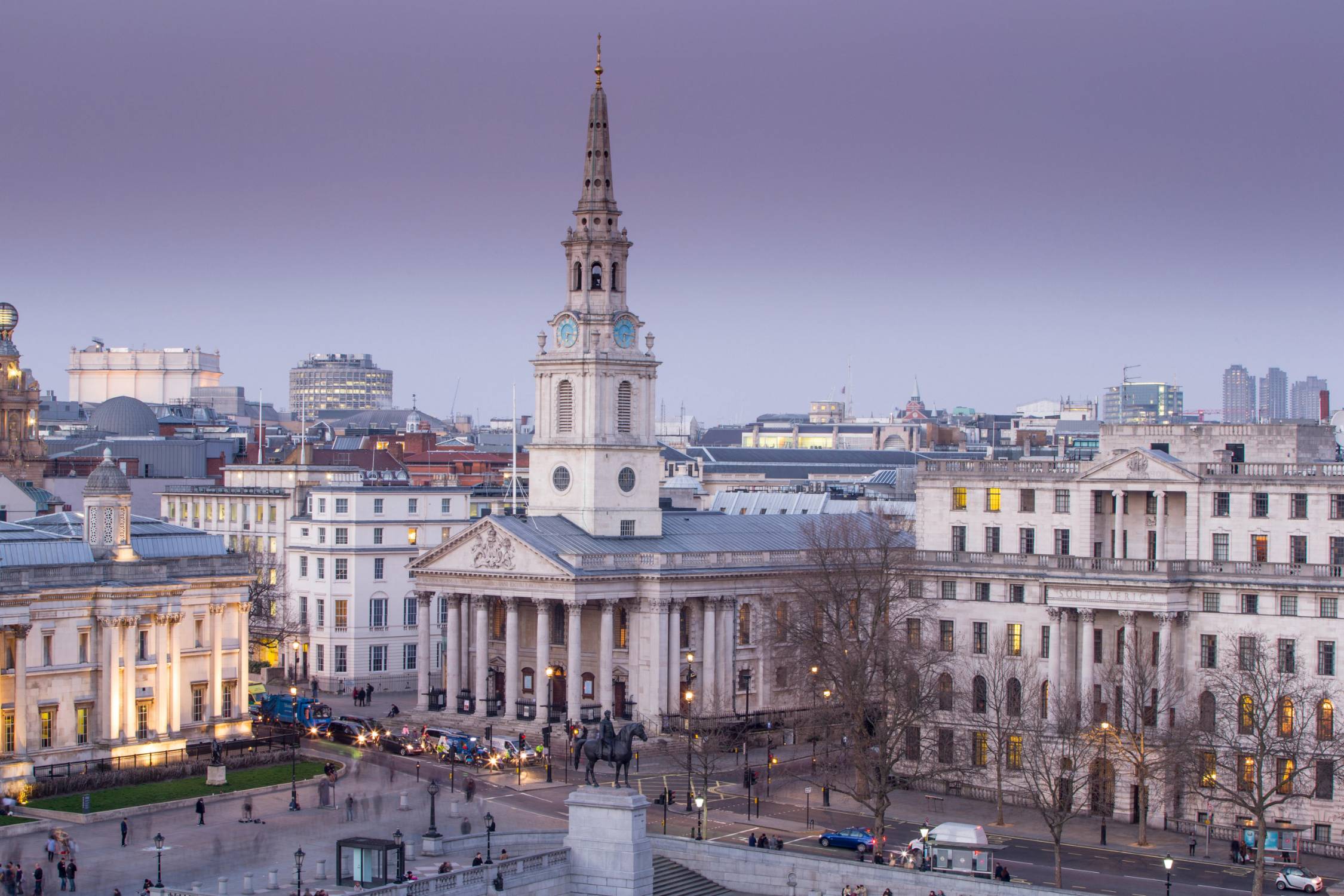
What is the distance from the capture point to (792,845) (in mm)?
89375

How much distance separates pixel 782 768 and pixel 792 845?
852 inches

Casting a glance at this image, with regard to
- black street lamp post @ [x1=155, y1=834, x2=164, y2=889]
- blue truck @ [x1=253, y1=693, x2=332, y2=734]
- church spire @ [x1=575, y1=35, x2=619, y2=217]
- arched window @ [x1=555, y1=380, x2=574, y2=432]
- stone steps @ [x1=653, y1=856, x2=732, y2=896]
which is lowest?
stone steps @ [x1=653, y1=856, x2=732, y2=896]

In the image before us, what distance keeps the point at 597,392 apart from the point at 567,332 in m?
4.56

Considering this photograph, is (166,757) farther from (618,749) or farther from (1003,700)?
(1003,700)

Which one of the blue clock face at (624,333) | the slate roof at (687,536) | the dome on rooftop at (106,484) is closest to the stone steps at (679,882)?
the slate roof at (687,536)

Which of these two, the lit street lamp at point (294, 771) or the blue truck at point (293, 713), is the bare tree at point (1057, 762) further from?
the blue truck at point (293, 713)

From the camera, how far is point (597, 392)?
12656 centimetres

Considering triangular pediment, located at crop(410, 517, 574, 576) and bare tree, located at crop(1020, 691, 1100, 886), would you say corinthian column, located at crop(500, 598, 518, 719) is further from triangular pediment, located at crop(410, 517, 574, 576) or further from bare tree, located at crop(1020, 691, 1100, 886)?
bare tree, located at crop(1020, 691, 1100, 886)

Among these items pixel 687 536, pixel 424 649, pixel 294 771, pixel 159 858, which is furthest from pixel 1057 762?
pixel 424 649

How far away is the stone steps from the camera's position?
82.4m

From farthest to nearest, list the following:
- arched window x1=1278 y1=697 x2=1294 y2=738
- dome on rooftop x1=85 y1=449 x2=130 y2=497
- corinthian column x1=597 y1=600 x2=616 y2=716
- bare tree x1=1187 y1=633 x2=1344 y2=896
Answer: corinthian column x1=597 y1=600 x2=616 y2=716 → dome on rooftop x1=85 y1=449 x2=130 y2=497 → arched window x1=1278 y1=697 x2=1294 y2=738 → bare tree x1=1187 y1=633 x2=1344 y2=896

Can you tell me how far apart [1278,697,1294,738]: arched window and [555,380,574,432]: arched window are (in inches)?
1983

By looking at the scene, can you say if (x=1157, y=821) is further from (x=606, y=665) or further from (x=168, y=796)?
(x=168, y=796)

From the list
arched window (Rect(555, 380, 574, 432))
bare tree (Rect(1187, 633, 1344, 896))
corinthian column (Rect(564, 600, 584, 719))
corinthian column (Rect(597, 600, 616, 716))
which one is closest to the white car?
bare tree (Rect(1187, 633, 1344, 896))
